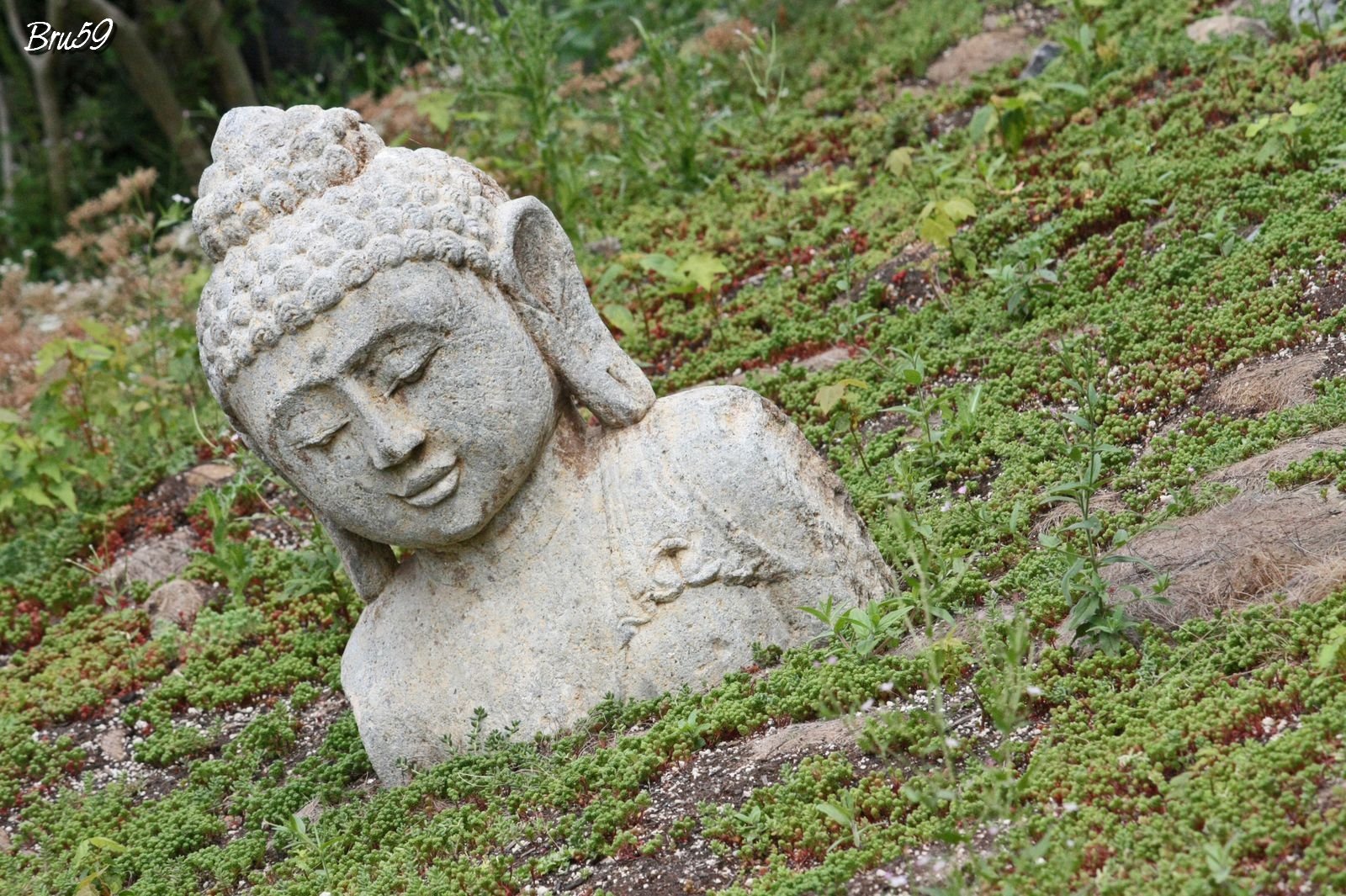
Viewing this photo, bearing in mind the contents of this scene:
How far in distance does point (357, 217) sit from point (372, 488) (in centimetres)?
73

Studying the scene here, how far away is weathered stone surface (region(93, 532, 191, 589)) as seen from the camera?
6.48 m

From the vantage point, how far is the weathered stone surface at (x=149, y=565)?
6.48m

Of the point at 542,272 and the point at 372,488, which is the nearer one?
the point at 372,488

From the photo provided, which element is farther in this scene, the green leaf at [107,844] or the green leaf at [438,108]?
the green leaf at [438,108]

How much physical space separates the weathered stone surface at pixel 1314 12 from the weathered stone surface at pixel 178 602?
5367 mm

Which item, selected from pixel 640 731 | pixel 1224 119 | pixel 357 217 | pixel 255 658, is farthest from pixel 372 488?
pixel 1224 119

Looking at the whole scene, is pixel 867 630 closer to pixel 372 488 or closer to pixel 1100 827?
pixel 1100 827

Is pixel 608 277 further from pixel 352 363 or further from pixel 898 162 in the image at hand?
pixel 352 363

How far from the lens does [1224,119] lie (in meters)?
6.72

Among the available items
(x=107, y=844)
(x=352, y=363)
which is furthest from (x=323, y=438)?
(x=107, y=844)

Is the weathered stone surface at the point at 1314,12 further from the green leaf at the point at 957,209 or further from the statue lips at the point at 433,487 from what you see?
the statue lips at the point at 433,487

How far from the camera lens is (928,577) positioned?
4.59 m

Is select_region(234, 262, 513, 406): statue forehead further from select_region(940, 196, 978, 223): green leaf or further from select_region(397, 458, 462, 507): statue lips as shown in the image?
select_region(940, 196, 978, 223): green leaf

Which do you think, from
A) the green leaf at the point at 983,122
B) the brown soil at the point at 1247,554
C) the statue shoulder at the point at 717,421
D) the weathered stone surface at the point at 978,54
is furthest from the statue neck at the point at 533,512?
the weathered stone surface at the point at 978,54
